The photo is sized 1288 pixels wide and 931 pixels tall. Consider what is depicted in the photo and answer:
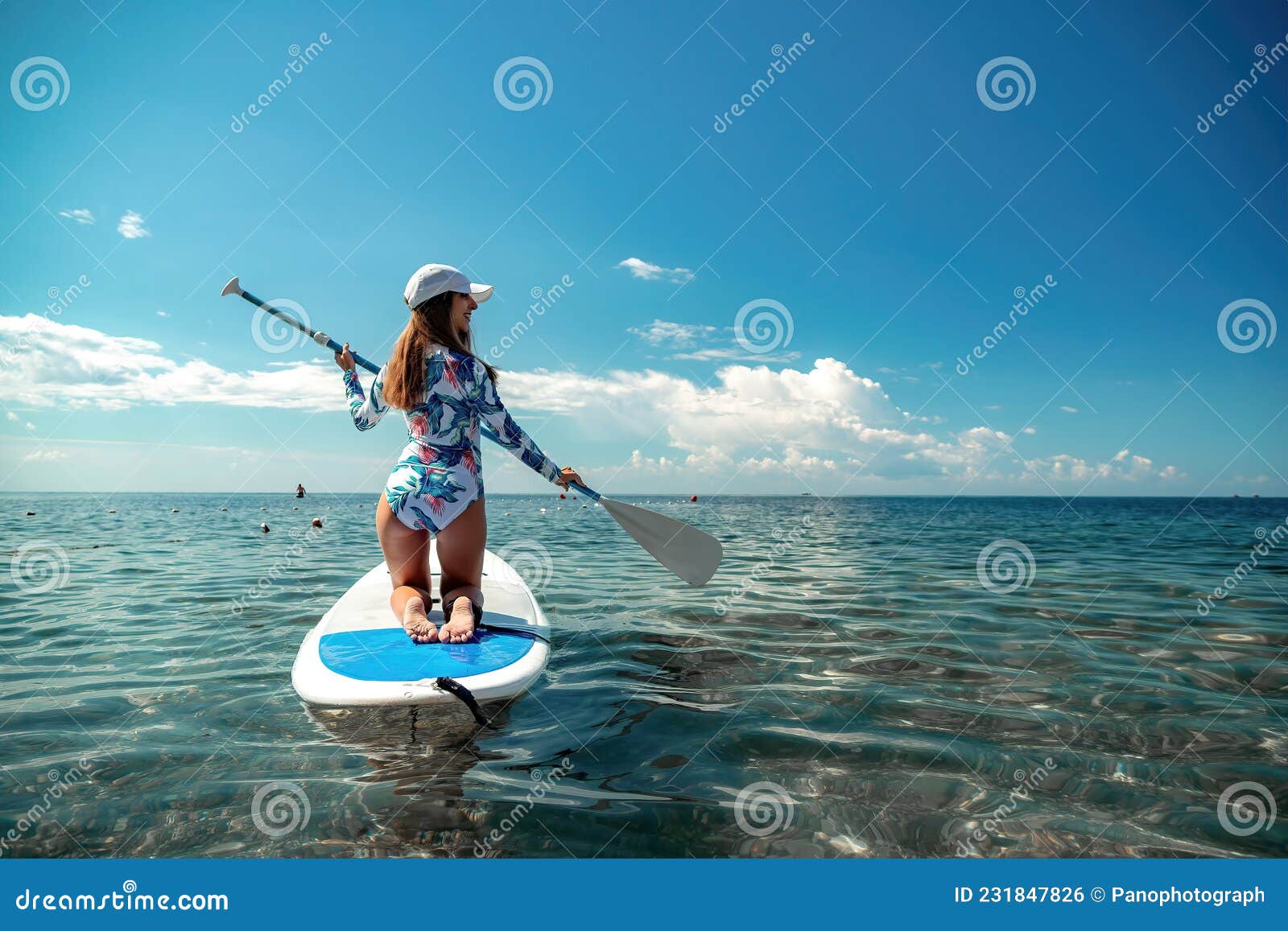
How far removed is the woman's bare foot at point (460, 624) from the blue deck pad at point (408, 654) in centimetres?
4

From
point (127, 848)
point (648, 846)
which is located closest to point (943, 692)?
point (648, 846)

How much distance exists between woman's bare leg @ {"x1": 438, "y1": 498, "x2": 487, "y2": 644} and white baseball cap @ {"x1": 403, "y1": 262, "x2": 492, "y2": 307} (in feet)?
4.21

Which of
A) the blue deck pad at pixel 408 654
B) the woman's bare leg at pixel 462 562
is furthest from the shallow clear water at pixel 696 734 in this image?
the woman's bare leg at pixel 462 562

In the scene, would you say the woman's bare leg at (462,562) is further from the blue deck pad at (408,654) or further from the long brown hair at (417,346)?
the long brown hair at (417,346)

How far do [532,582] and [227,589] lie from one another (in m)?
3.29

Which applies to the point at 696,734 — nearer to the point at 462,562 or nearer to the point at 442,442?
the point at 462,562

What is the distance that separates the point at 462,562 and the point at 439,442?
2.56ft

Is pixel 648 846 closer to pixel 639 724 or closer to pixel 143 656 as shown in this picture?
pixel 639 724

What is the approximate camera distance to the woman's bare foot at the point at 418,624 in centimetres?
388

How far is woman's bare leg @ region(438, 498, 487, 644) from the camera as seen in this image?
4043 millimetres

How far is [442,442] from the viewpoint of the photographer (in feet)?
13.1

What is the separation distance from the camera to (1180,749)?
321 cm

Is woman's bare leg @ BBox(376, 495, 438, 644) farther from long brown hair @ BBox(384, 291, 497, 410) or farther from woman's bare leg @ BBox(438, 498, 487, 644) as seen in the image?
long brown hair @ BBox(384, 291, 497, 410)

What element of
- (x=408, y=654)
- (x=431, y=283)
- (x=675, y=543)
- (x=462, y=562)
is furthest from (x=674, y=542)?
(x=431, y=283)
